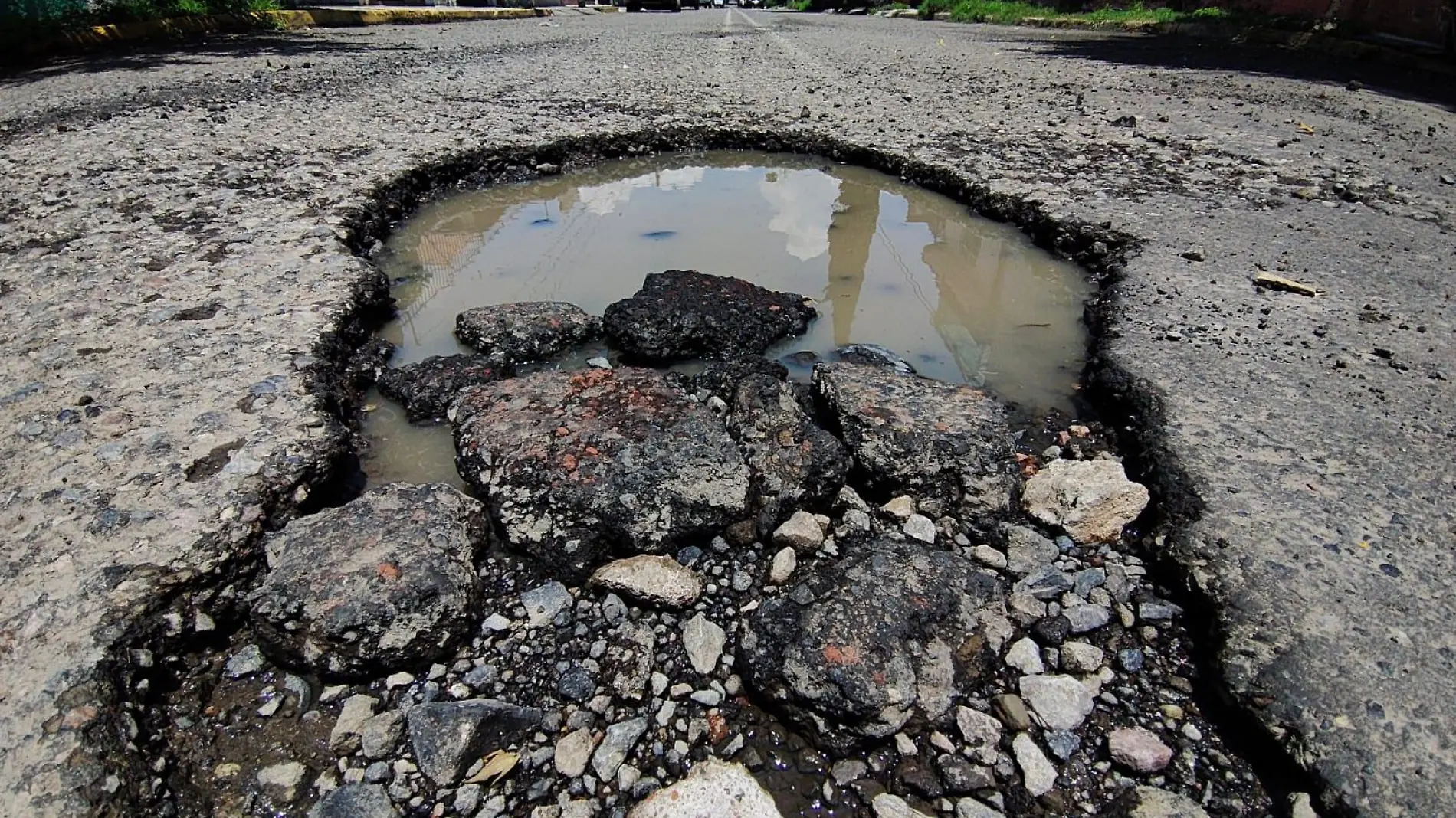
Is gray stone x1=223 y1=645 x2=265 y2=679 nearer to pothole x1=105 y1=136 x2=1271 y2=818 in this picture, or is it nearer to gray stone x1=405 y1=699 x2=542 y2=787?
pothole x1=105 y1=136 x2=1271 y2=818

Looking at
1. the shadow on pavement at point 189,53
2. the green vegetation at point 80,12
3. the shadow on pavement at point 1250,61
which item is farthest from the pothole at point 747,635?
the green vegetation at point 80,12

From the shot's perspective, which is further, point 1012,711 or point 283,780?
point 1012,711

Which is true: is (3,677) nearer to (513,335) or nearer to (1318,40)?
(513,335)

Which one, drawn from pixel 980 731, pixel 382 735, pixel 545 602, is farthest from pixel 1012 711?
pixel 382 735

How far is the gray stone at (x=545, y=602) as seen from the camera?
173 cm

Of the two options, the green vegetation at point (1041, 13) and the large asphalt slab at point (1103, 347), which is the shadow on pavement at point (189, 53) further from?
the green vegetation at point (1041, 13)

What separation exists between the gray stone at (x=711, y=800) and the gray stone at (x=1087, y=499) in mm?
1185

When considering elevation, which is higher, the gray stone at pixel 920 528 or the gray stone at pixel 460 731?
the gray stone at pixel 460 731

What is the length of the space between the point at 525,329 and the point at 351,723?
1.77m

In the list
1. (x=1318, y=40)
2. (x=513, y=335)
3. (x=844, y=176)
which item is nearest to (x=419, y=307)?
(x=513, y=335)

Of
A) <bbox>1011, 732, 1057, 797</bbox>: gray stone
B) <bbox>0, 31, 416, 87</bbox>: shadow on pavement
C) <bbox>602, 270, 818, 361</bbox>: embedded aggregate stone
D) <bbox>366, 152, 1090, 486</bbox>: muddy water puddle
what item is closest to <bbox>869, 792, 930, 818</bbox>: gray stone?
<bbox>1011, 732, 1057, 797</bbox>: gray stone

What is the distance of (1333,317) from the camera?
279 centimetres

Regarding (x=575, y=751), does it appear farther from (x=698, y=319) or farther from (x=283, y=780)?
(x=698, y=319)

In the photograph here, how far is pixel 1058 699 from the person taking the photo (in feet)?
4.97
